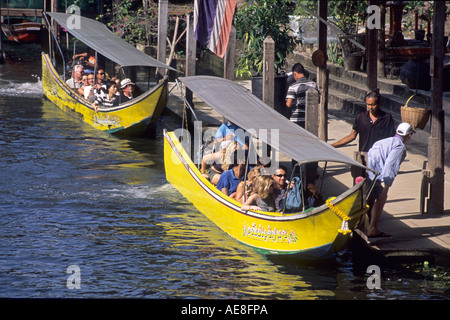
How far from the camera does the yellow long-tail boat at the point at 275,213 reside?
8.62 metres

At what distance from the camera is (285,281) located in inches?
363

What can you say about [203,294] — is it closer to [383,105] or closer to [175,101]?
[383,105]

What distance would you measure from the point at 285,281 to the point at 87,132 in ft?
35.4

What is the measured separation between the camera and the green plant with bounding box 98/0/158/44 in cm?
2692

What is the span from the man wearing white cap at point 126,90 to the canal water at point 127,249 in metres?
2.71

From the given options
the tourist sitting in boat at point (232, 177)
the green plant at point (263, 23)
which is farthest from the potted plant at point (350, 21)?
the tourist sitting in boat at point (232, 177)

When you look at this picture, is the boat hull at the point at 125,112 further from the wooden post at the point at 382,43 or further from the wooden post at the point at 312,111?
the wooden post at the point at 382,43

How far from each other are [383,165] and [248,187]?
78.6 inches

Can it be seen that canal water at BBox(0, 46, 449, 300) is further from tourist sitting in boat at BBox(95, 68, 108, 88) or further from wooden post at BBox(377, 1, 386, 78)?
wooden post at BBox(377, 1, 386, 78)

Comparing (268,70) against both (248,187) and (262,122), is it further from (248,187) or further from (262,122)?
(248,187)

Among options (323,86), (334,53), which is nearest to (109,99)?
(323,86)
